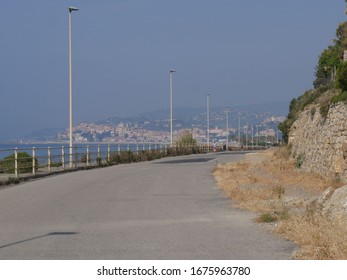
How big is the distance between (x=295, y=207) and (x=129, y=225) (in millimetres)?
4159

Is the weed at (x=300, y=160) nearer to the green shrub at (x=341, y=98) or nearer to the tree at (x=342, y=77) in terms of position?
the green shrub at (x=341, y=98)

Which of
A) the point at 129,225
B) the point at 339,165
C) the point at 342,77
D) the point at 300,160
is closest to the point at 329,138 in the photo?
the point at 342,77

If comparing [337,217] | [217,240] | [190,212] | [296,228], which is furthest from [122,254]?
[190,212]

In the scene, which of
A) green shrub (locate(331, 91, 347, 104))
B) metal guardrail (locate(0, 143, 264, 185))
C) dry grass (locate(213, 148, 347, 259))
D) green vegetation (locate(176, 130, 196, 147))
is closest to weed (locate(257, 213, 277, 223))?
dry grass (locate(213, 148, 347, 259))

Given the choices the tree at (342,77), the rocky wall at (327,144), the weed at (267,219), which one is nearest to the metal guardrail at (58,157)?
the rocky wall at (327,144)

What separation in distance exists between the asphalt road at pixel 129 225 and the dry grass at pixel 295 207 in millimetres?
338

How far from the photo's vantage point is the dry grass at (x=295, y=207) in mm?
9891

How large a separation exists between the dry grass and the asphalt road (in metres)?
0.34

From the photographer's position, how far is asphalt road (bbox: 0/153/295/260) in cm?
1062

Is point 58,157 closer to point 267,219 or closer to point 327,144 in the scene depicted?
point 327,144

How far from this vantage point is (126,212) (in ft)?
53.9

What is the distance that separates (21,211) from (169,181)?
418 inches

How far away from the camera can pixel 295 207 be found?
15930 mm

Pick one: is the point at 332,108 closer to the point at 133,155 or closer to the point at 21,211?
the point at 21,211
